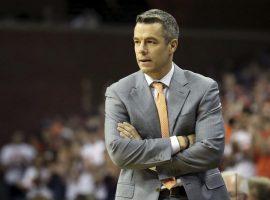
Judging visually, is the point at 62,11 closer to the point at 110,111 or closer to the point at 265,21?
the point at 265,21

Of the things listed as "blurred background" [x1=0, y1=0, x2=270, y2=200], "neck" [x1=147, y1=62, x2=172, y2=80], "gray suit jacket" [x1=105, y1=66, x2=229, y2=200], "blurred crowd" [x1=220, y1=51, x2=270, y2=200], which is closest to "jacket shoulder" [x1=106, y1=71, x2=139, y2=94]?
"gray suit jacket" [x1=105, y1=66, x2=229, y2=200]

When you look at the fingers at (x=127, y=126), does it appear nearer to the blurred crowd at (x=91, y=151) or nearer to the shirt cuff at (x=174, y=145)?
the shirt cuff at (x=174, y=145)

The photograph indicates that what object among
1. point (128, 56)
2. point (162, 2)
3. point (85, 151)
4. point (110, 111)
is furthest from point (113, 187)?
point (162, 2)

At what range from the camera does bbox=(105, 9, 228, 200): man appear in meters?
3.90

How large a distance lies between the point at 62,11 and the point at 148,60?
1250cm

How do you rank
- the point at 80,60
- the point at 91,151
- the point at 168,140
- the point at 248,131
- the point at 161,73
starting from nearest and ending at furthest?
the point at 168,140, the point at 161,73, the point at 248,131, the point at 91,151, the point at 80,60

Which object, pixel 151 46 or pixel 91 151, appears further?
pixel 91 151

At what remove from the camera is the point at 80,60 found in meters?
15.4

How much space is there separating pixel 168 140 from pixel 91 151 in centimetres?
707

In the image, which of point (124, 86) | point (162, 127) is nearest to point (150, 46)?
point (124, 86)

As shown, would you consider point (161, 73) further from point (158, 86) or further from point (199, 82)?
point (199, 82)

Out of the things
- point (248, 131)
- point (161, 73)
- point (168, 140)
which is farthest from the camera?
point (248, 131)

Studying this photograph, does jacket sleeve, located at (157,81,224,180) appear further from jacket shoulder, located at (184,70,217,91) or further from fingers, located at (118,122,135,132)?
fingers, located at (118,122,135,132)

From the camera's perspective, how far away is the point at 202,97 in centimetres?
399
